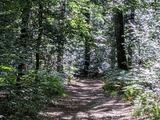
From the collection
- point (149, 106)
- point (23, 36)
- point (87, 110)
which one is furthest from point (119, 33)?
point (149, 106)

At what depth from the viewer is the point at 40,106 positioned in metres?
6.78

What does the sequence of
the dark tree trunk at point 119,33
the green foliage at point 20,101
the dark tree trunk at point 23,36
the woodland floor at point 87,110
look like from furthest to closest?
the dark tree trunk at point 119,33 < the woodland floor at point 87,110 < the dark tree trunk at point 23,36 < the green foliage at point 20,101

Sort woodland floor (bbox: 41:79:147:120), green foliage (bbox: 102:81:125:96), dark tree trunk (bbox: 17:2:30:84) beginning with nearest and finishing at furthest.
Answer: dark tree trunk (bbox: 17:2:30:84) → woodland floor (bbox: 41:79:147:120) → green foliage (bbox: 102:81:125:96)

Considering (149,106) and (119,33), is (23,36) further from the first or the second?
(119,33)

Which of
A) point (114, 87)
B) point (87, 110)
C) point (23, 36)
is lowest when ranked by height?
point (87, 110)

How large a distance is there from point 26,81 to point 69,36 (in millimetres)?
3469

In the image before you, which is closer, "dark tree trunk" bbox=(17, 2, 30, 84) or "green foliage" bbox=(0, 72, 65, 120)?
"green foliage" bbox=(0, 72, 65, 120)

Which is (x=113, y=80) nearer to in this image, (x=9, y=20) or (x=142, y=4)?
(x=142, y=4)

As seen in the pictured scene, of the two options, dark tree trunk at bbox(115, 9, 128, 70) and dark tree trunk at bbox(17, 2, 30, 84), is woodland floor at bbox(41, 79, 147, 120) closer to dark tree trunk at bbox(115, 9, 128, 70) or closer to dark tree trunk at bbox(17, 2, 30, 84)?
dark tree trunk at bbox(17, 2, 30, 84)

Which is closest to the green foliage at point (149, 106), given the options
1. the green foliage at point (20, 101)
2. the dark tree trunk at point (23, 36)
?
the green foliage at point (20, 101)

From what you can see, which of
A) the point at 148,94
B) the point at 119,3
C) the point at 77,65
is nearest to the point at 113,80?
the point at 119,3

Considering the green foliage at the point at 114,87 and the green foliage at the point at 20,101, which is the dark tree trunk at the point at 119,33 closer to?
the green foliage at the point at 114,87

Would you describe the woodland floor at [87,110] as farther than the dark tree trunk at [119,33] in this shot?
→ No

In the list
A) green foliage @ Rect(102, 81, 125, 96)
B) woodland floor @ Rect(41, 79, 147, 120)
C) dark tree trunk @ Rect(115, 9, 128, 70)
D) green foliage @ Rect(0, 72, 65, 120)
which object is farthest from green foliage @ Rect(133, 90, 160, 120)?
dark tree trunk @ Rect(115, 9, 128, 70)
